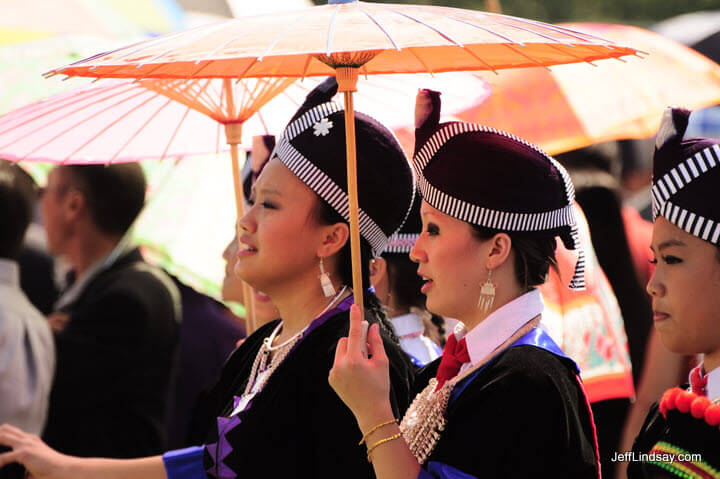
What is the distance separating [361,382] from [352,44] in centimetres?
75

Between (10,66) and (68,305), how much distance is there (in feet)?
4.68

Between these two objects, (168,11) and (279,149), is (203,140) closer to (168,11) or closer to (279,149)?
(279,149)

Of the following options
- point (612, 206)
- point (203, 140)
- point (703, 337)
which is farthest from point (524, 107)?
point (703, 337)

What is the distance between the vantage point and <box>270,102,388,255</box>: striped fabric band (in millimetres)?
2863

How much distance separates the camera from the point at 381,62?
9.40ft

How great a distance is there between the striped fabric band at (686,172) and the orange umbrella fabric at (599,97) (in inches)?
91.8

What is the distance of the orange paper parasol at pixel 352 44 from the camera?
211cm

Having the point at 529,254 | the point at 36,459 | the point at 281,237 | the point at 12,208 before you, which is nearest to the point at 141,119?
the point at 281,237

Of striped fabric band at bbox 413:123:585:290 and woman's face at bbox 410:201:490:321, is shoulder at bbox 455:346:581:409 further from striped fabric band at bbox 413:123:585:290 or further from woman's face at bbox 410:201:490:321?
striped fabric band at bbox 413:123:585:290

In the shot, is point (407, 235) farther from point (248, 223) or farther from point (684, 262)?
point (684, 262)

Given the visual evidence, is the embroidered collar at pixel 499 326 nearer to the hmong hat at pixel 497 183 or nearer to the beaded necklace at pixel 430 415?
the beaded necklace at pixel 430 415

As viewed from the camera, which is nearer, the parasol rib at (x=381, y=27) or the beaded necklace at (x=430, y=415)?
the parasol rib at (x=381, y=27)

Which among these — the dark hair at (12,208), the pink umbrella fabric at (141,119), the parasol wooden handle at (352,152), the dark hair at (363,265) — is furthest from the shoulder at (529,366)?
the dark hair at (12,208)

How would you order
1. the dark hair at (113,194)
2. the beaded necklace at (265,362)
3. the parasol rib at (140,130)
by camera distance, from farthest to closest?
the dark hair at (113,194) < the parasol rib at (140,130) < the beaded necklace at (265,362)
